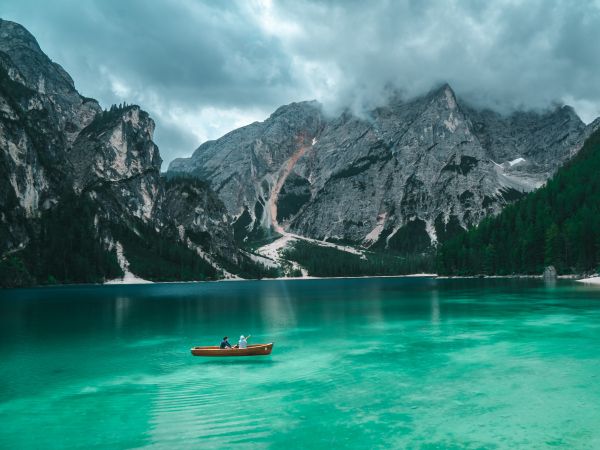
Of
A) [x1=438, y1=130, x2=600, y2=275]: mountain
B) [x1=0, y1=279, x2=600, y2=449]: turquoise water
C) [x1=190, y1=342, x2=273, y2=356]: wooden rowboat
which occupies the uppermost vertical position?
[x1=438, y1=130, x2=600, y2=275]: mountain

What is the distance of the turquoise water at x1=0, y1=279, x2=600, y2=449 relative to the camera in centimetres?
2383

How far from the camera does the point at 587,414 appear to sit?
85.0 ft

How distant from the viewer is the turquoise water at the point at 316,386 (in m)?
23.8

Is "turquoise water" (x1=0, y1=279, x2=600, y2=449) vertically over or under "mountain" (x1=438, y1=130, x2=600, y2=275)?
under

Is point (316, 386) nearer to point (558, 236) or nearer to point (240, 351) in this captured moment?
point (240, 351)

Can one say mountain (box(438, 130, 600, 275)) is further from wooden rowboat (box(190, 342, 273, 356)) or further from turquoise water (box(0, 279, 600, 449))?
wooden rowboat (box(190, 342, 273, 356))

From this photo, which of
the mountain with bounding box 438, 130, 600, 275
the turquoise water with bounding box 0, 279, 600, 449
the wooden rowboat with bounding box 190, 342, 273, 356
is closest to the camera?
the turquoise water with bounding box 0, 279, 600, 449

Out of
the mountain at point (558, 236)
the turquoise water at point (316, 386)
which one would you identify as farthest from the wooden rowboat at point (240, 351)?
the mountain at point (558, 236)

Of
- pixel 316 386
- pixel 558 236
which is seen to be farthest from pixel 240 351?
pixel 558 236

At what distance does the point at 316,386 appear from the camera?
3350cm

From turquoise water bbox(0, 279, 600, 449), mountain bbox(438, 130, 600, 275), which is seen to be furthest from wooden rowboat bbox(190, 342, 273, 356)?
mountain bbox(438, 130, 600, 275)

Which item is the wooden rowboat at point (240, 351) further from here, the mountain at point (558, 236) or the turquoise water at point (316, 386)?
the mountain at point (558, 236)

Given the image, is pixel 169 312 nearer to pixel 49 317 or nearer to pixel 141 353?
pixel 49 317

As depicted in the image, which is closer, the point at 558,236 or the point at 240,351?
the point at 240,351
